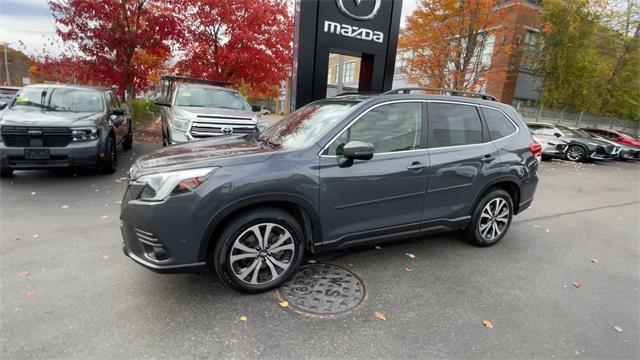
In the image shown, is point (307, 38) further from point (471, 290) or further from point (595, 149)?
point (595, 149)

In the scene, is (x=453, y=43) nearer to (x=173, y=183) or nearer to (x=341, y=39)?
(x=341, y=39)

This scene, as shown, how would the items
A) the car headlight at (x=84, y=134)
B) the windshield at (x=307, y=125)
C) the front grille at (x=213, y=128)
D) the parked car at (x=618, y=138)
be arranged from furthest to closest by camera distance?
the parked car at (x=618, y=138), the front grille at (x=213, y=128), the car headlight at (x=84, y=134), the windshield at (x=307, y=125)

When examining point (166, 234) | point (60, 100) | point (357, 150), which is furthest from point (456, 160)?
point (60, 100)

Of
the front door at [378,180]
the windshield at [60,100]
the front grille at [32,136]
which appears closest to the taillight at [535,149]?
the front door at [378,180]

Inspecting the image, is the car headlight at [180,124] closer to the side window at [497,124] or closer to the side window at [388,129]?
the side window at [388,129]

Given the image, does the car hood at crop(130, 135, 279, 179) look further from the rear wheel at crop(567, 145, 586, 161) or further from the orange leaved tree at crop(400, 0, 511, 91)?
the rear wheel at crop(567, 145, 586, 161)

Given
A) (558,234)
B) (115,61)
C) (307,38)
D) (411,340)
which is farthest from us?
(115,61)

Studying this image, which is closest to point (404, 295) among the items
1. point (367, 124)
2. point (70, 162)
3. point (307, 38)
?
point (367, 124)

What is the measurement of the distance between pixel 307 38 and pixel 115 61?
827 cm

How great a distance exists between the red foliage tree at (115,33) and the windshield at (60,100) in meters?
4.61

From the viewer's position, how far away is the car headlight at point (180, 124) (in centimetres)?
678

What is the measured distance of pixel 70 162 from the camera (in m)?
5.75

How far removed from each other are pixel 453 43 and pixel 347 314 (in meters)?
14.7

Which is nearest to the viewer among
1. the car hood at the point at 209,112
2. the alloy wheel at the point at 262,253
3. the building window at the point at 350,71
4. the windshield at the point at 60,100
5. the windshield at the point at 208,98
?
the alloy wheel at the point at 262,253
